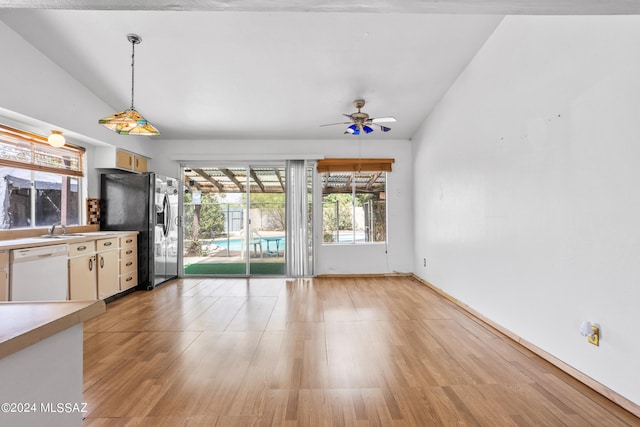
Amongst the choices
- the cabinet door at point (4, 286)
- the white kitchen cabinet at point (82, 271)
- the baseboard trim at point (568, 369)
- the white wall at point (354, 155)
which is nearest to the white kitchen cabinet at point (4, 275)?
the cabinet door at point (4, 286)

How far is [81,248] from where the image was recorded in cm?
366

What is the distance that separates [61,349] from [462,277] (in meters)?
3.92

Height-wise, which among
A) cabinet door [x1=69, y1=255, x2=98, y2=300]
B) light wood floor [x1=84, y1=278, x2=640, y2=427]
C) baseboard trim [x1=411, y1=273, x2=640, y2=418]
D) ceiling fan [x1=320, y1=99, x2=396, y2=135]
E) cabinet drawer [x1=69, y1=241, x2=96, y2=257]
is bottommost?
light wood floor [x1=84, y1=278, x2=640, y2=427]

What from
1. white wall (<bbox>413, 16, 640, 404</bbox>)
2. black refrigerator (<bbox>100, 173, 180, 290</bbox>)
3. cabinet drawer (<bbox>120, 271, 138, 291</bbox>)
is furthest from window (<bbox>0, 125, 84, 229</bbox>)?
white wall (<bbox>413, 16, 640, 404</bbox>)

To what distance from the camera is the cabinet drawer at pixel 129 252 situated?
448 cm

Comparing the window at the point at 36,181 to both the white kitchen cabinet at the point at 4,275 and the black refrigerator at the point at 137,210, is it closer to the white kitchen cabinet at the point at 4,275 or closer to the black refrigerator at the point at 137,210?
the black refrigerator at the point at 137,210

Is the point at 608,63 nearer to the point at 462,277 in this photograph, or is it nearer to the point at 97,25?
the point at 462,277

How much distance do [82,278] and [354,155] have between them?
4573mm

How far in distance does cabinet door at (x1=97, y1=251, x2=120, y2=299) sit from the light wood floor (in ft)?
1.58

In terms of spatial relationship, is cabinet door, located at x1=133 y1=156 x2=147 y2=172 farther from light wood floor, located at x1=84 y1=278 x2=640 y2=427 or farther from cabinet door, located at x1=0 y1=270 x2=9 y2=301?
cabinet door, located at x1=0 y1=270 x2=9 y2=301

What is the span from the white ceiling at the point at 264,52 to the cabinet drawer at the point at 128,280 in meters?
2.38

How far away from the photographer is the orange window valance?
5.88 metres

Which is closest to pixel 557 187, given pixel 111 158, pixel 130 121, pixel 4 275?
pixel 130 121

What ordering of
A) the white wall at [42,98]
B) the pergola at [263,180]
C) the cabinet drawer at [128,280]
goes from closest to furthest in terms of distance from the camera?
the white wall at [42,98], the cabinet drawer at [128,280], the pergola at [263,180]
